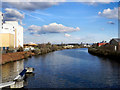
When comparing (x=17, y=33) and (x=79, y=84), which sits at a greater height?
(x=17, y=33)

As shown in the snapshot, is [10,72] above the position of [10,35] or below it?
below

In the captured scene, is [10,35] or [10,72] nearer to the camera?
[10,72]

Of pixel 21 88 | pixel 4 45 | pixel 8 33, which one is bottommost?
pixel 21 88

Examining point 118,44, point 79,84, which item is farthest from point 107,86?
point 118,44

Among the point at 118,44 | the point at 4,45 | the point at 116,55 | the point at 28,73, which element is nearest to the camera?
the point at 28,73

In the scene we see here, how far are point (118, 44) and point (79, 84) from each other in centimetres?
1873

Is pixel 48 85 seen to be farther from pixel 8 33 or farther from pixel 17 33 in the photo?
pixel 17 33

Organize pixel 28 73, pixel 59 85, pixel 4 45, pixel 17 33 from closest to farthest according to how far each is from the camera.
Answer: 1. pixel 59 85
2. pixel 28 73
3. pixel 4 45
4. pixel 17 33

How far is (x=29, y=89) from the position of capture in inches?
266

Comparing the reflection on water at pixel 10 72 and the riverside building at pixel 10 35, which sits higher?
the riverside building at pixel 10 35

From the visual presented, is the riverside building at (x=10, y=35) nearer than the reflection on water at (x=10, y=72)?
No

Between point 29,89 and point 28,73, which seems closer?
point 29,89

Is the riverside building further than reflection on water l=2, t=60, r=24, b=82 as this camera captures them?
Yes

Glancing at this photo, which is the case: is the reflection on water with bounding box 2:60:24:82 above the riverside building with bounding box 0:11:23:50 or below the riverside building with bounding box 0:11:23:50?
below
